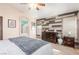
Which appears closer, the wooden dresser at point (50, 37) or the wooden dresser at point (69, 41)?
the wooden dresser at point (69, 41)

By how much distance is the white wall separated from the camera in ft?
6.81

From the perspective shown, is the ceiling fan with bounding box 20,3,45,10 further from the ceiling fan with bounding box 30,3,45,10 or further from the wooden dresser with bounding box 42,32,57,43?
the wooden dresser with bounding box 42,32,57,43

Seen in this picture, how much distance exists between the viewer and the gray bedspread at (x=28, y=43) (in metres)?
2.04

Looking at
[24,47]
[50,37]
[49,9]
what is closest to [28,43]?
[24,47]

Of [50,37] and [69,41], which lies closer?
[69,41]

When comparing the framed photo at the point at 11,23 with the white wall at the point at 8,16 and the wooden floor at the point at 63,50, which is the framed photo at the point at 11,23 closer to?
the white wall at the point at 8,16

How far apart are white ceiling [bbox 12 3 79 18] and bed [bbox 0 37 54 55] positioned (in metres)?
0.46

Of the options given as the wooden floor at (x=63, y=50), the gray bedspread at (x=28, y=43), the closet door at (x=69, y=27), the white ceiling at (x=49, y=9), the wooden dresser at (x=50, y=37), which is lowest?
the wooden floor at (x=63, y=50)

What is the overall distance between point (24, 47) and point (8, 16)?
587mm

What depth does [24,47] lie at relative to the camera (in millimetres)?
2033

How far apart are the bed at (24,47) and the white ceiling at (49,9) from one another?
0.46m

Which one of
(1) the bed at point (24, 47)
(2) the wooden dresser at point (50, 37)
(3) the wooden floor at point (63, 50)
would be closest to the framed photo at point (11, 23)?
(1) the bed at point (24, 47)

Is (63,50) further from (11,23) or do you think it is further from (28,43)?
(11,23)
